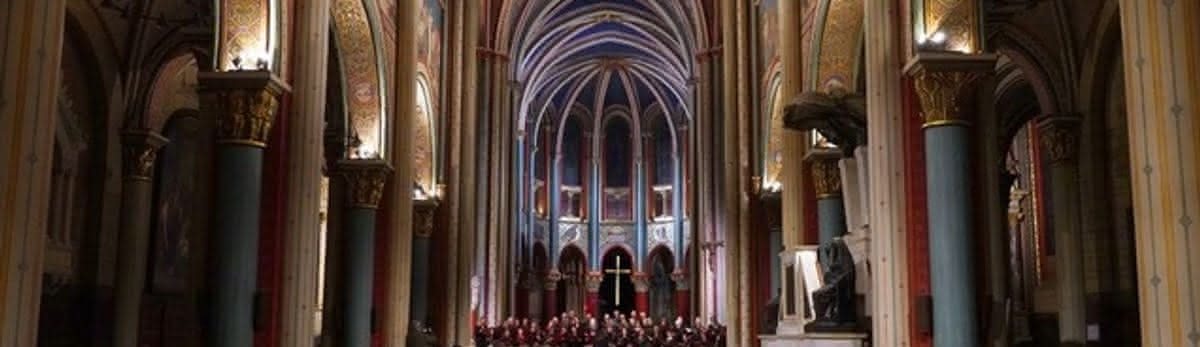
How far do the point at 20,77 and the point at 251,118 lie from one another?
4.69 meters

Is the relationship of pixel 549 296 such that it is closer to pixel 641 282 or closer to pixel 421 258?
pixel 641 282

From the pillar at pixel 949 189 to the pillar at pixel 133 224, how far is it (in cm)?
1054

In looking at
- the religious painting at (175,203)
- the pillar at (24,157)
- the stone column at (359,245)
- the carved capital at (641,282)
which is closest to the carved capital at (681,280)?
the carved capital at (641,282)

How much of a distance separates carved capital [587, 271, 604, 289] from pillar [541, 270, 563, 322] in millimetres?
1295

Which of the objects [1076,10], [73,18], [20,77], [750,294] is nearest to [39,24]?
[20,77]

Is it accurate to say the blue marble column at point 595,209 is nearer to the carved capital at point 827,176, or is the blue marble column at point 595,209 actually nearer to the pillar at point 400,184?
the pillar at point 400,184

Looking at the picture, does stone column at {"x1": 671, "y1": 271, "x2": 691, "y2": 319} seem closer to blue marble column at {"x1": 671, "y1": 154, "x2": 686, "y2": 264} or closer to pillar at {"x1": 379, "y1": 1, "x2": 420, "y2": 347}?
blue marble column at {"x1": 671, "y1": 154, "x2": 686, "y2": 264}

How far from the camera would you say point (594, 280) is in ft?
151

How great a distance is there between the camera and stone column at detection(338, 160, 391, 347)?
1547cm

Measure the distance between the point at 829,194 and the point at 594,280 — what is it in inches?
1253

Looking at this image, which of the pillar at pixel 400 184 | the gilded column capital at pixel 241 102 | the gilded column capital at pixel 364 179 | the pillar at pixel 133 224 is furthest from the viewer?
the pillar at pixel 400 184

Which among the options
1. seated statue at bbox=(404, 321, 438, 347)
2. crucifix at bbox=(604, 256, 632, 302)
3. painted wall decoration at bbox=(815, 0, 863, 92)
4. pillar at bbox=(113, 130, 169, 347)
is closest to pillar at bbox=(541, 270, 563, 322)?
crucifix at bbox=(604, 256, 632, 302)

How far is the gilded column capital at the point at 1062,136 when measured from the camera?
1653 centimetres

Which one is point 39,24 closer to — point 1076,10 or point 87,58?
Result: point 87,58
